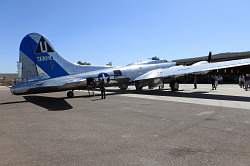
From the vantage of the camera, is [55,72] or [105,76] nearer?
[55,72]

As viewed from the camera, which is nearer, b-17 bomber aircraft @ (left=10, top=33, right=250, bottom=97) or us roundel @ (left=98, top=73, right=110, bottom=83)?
b-17 bomber aircraft @ (left=10, top=33, right=250, bottom=97)

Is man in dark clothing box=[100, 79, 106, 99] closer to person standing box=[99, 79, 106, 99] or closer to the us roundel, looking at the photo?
person standing box=[99, 79, 106, 99]

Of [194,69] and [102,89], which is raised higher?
[194,69]

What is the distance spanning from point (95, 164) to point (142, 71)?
2545 cm

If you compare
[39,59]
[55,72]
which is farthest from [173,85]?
[39,59]

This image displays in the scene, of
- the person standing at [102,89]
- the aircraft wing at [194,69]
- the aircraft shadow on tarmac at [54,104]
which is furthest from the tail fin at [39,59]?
the aircraft wing at [194,69]

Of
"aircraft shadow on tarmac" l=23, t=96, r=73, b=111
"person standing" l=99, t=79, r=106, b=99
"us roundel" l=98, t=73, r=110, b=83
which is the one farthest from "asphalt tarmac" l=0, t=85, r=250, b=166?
"us roundel" l=98, t=73, r=110, b=83

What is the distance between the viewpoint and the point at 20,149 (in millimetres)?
8164

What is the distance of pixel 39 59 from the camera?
23.8 meters

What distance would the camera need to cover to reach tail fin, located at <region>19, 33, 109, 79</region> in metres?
23.1

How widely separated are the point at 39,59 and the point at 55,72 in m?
1.60

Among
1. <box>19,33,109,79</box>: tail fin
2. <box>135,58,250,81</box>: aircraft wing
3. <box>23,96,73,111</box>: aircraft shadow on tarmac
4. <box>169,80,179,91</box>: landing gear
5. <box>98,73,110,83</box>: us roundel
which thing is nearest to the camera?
<box>23,96,73,111</box>: aircraft shadow on tarmac

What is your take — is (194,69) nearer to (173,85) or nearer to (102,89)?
(173,85)

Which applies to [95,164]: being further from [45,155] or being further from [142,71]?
[142,71]
